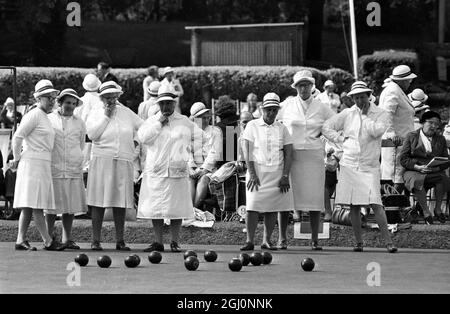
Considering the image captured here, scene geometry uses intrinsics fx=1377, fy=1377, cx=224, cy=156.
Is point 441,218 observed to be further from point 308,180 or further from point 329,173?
point 308,180

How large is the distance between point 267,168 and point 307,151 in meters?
0.54

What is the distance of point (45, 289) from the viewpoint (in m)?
12.1

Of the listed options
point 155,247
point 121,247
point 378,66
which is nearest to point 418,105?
point 155,247

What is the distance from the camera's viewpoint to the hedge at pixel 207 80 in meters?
32.3

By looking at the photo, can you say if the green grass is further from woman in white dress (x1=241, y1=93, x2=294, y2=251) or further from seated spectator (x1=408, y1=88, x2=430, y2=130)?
seated spectator (x1=408, y1=88, x2=430, y2=130)

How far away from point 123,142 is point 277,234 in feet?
7.89

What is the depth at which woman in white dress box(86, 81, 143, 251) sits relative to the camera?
16.4 metres

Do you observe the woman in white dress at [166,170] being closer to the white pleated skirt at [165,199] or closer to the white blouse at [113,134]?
the white pleated skirt at [165,199]

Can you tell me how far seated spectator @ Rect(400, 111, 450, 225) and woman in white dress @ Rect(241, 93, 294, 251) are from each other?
2.17m

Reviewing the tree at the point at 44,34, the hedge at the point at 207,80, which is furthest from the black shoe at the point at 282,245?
the tree at the point at 44,34

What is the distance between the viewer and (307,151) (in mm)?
16656

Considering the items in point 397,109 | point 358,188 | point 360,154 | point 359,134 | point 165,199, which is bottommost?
point 165,199

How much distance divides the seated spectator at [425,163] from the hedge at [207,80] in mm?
13621

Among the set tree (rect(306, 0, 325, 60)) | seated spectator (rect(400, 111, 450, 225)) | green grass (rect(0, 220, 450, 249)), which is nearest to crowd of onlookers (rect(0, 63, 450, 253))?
green grass (rect(0, 220, 450, 249))
